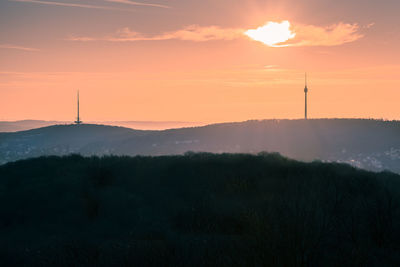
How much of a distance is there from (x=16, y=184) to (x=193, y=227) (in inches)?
308

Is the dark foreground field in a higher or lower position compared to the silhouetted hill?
lower

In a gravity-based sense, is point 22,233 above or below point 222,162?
below

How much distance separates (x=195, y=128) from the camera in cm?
12456

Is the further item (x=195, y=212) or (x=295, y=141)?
(x=295, y=141)

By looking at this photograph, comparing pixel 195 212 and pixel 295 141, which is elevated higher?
pixel 295 141

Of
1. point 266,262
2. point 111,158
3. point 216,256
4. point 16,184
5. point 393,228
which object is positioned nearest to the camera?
point 266,262

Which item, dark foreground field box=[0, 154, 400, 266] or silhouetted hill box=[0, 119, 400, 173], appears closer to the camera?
dark foreground field box=[0, 154, 400, 266]

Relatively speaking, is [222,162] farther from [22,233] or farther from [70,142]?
[70,142]

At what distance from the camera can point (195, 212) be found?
38.1ft

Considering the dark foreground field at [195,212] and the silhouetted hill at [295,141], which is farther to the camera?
the silhouetted hill at [295,141]

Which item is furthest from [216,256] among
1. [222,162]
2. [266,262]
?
[222,162]

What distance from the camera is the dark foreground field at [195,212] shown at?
7.37 m

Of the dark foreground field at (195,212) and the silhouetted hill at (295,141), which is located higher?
the silhouetted hill at (295,141)

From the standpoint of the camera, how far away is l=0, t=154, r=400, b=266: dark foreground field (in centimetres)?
737
